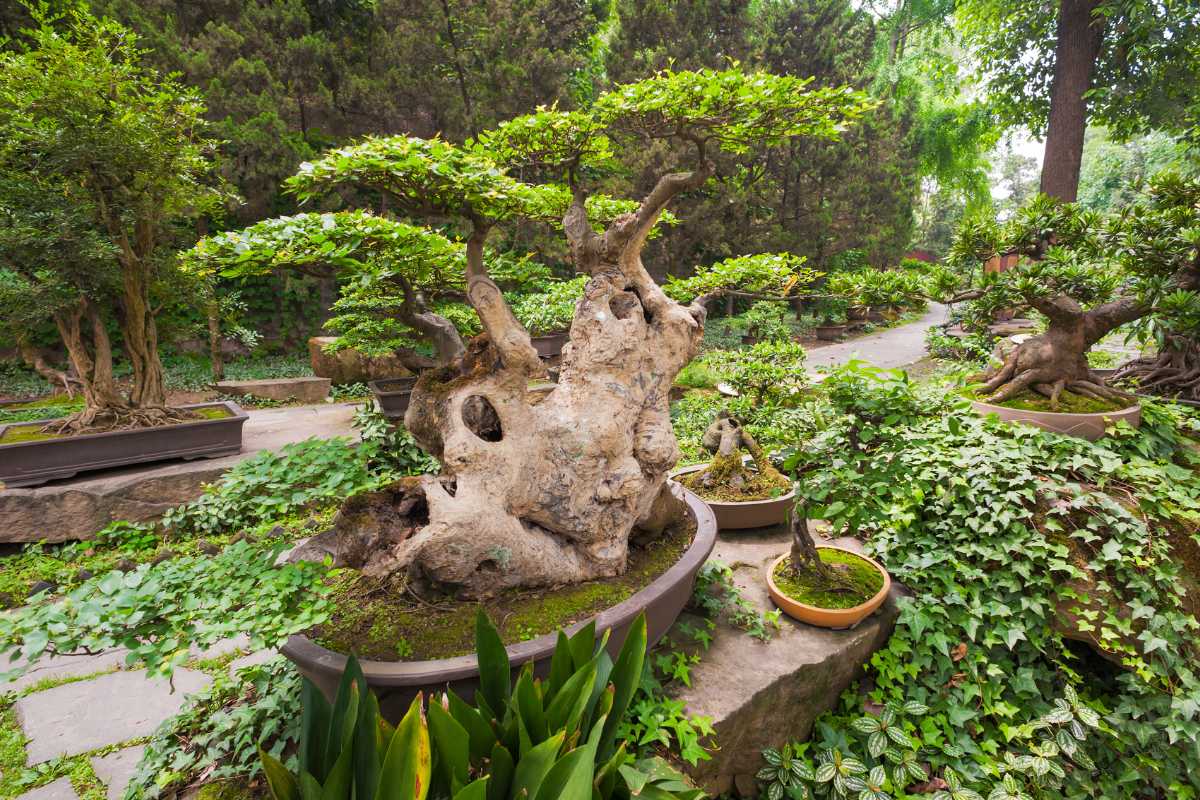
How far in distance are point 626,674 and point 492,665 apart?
0.38 metres

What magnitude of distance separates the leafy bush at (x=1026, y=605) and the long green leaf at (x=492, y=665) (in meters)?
1.47

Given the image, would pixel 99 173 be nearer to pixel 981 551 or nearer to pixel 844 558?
pixel 844 558

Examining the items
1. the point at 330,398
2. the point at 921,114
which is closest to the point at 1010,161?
the point at 921,114

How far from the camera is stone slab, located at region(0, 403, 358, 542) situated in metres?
3.76

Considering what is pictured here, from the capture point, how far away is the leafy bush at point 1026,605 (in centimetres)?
217

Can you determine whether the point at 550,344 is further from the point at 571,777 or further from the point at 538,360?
the point at 571,777

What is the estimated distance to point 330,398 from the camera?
8.28 meters

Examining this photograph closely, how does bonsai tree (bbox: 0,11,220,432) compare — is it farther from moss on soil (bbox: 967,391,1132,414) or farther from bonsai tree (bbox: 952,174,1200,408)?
moss on soil (bbox: 967,391,1132,414)

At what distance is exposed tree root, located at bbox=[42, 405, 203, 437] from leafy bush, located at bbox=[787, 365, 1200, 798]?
5.16 meters

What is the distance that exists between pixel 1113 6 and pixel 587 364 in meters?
7.27

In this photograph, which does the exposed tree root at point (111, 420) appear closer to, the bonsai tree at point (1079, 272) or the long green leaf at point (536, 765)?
the long green leaf at point (536, 765)

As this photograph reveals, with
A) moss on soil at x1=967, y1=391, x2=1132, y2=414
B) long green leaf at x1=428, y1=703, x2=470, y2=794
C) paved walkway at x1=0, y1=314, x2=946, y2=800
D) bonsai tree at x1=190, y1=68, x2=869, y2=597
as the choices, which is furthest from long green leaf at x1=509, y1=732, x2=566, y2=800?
moss on soil at x1=967, y1=391, x2=1132, y2=414

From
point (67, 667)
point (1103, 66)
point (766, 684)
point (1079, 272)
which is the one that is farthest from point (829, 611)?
point (1103, 66)

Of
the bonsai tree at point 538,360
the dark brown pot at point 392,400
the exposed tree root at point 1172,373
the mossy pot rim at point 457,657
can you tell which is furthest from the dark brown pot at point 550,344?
the mossy pot rim at point 457,657
